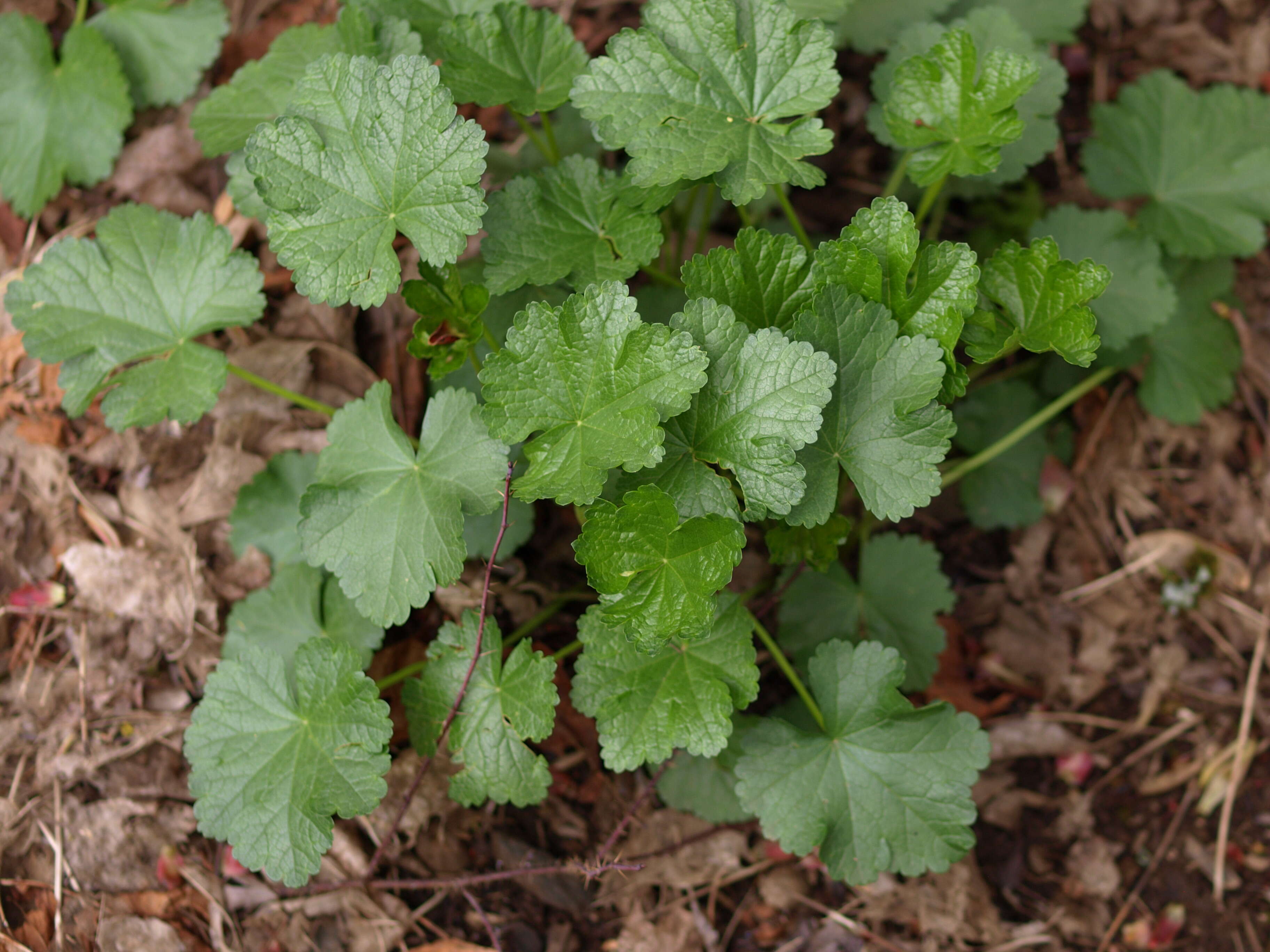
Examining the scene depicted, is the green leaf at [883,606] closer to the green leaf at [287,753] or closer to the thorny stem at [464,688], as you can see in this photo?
the thorny stem at [464,688]

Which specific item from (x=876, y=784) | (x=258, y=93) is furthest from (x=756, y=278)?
(x=258, y=93)

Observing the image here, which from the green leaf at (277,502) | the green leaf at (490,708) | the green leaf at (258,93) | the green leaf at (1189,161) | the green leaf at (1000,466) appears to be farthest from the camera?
the green leaf at (1000,466)

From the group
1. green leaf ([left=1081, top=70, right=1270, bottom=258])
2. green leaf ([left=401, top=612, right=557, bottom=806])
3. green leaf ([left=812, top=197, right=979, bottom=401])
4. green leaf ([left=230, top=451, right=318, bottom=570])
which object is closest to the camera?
green leaf ([left=812, top=197, right=979, bottom=401])

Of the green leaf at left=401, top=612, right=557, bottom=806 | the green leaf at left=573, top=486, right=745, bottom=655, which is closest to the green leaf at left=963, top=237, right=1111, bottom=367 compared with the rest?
the green leaf at left=573, top=486, right=745, bottom=655

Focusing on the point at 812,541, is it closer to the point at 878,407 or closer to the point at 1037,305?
the point at 878,407

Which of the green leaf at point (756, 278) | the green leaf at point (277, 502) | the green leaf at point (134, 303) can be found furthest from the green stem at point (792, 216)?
the green leaf at point (277, 502)

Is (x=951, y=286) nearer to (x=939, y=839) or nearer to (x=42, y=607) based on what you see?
(x=939, y=839)

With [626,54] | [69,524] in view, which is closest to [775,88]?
[626,54]

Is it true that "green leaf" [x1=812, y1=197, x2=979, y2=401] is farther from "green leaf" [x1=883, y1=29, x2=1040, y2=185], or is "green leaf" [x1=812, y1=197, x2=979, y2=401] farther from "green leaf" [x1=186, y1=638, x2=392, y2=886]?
"green leaf" [x1=186, y1=638, x2=392, y2=886]
